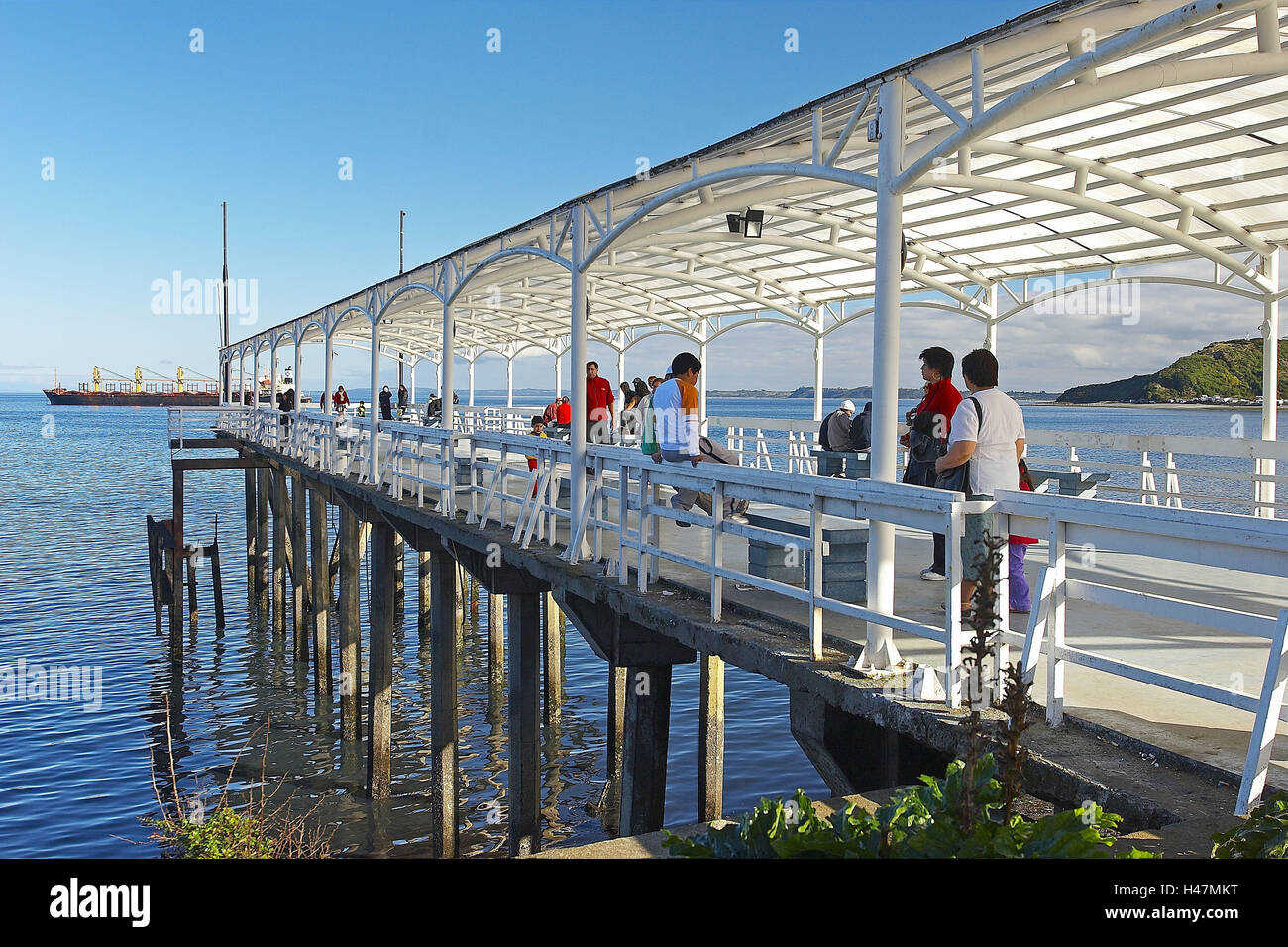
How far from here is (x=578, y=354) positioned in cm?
916

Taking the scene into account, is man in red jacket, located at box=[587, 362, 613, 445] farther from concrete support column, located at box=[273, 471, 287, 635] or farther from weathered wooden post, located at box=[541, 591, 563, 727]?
concrete support column, located at box=[273, 471, 287, 635]

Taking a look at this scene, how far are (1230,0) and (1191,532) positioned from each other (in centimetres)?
203

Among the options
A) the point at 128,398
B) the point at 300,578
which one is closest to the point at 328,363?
the point at 300,578

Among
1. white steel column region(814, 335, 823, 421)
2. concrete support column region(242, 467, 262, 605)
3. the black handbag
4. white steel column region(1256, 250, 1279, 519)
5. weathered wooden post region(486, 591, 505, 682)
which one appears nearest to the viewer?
the black handbag

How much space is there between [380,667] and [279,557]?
10.6 m

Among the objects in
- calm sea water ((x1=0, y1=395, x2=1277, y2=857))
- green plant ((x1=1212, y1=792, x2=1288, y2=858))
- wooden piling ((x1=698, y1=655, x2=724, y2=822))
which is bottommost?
calm sea water ((x1=0, y1=395, x2=1277, y2=857))

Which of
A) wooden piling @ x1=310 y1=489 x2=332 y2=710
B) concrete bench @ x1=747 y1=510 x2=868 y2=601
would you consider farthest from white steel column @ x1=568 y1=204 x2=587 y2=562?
wooden piling @ x1=310 y1=489 x2=332 y2=710

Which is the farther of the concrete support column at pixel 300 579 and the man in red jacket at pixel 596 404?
the concrete support column at pixel 300 579

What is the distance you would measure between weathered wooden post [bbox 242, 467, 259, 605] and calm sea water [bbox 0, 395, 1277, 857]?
0.43 m

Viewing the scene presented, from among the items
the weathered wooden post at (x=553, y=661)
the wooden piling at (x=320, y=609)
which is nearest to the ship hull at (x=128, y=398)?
the wooden piling at (x=320, y=609)

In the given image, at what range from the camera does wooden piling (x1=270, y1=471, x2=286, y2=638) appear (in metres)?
22.6

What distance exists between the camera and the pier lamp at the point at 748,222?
9102 millimetres

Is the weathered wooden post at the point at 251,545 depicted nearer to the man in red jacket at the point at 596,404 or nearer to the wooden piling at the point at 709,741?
the man in red jacket at the point at 596,404

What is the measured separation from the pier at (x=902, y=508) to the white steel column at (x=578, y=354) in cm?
3
